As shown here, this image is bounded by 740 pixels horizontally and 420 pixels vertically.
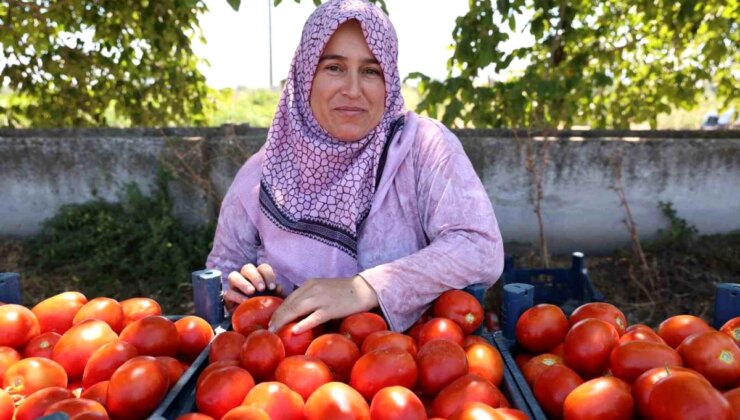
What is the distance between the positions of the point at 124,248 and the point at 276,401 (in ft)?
11.4

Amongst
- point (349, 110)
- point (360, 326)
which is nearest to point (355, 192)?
point (349, 110)

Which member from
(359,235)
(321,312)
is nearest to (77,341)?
(321,312)

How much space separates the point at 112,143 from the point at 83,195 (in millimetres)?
Result: 473

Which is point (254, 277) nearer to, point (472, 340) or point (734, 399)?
point (472, 340)

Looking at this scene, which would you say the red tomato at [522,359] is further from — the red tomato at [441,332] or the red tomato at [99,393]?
the red tomato at [99,393]

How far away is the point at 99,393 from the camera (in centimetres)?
126

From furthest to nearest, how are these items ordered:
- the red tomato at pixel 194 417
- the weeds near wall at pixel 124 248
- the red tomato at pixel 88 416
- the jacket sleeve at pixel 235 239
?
the weeds near wall at pixel 124 248
the jacket sleeve at pixel 235 239
the red tomato at pixel 194 417
the red tomato at pixel 88 416

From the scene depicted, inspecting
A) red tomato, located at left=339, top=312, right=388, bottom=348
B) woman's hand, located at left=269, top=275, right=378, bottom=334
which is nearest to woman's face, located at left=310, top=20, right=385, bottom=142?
woman's hand, located at left=269, top=275, right=378, bottom=334

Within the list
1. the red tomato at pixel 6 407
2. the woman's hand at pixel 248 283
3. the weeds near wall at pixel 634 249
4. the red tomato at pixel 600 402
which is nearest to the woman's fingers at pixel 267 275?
the woman's hand at pixel 248 283

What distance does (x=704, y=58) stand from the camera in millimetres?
4930

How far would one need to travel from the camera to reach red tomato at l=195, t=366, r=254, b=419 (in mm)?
1232

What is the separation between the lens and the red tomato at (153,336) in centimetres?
146

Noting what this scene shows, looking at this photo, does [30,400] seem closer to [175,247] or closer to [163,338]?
[163,338]

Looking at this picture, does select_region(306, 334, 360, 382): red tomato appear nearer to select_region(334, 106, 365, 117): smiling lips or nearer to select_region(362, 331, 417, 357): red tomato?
select_region(362, 331, 417, 357): red tomato
